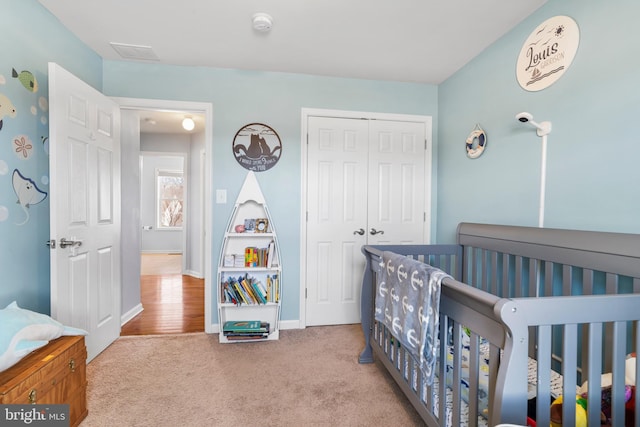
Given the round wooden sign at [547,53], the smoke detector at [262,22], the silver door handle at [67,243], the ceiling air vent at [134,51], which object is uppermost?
the ceiling air vent at [134,51]

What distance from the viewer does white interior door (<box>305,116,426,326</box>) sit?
2.85 metres

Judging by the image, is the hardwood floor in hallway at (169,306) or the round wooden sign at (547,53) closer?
the round wooden sign at (547,53)

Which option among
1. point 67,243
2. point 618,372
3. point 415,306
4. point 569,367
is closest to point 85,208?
point 67,243

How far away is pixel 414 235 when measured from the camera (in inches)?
119

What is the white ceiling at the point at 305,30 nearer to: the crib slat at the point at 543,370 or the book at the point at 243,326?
the crib slat at the point at 543,370

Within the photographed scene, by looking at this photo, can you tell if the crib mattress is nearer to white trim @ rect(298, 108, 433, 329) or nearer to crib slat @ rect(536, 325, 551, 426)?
crib slat @ rect(536, 325, 551, 426)

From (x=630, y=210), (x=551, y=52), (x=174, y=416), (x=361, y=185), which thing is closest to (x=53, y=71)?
(x=174, y=416)

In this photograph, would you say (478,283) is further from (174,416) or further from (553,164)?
(174,416)

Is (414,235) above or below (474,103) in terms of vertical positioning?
below

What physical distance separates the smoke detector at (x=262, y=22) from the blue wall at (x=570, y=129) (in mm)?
1601

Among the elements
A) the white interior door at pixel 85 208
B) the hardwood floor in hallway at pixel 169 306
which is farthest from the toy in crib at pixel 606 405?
the hardwood floor in hallway at pixel 169 306

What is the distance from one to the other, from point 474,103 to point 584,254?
1.48 m

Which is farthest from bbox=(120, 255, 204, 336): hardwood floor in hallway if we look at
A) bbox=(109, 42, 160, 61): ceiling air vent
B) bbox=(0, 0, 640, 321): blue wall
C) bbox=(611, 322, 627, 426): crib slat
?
bbox=(611, 322, 627, 426): crib slat

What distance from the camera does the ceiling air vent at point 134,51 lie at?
2299 millimetres
